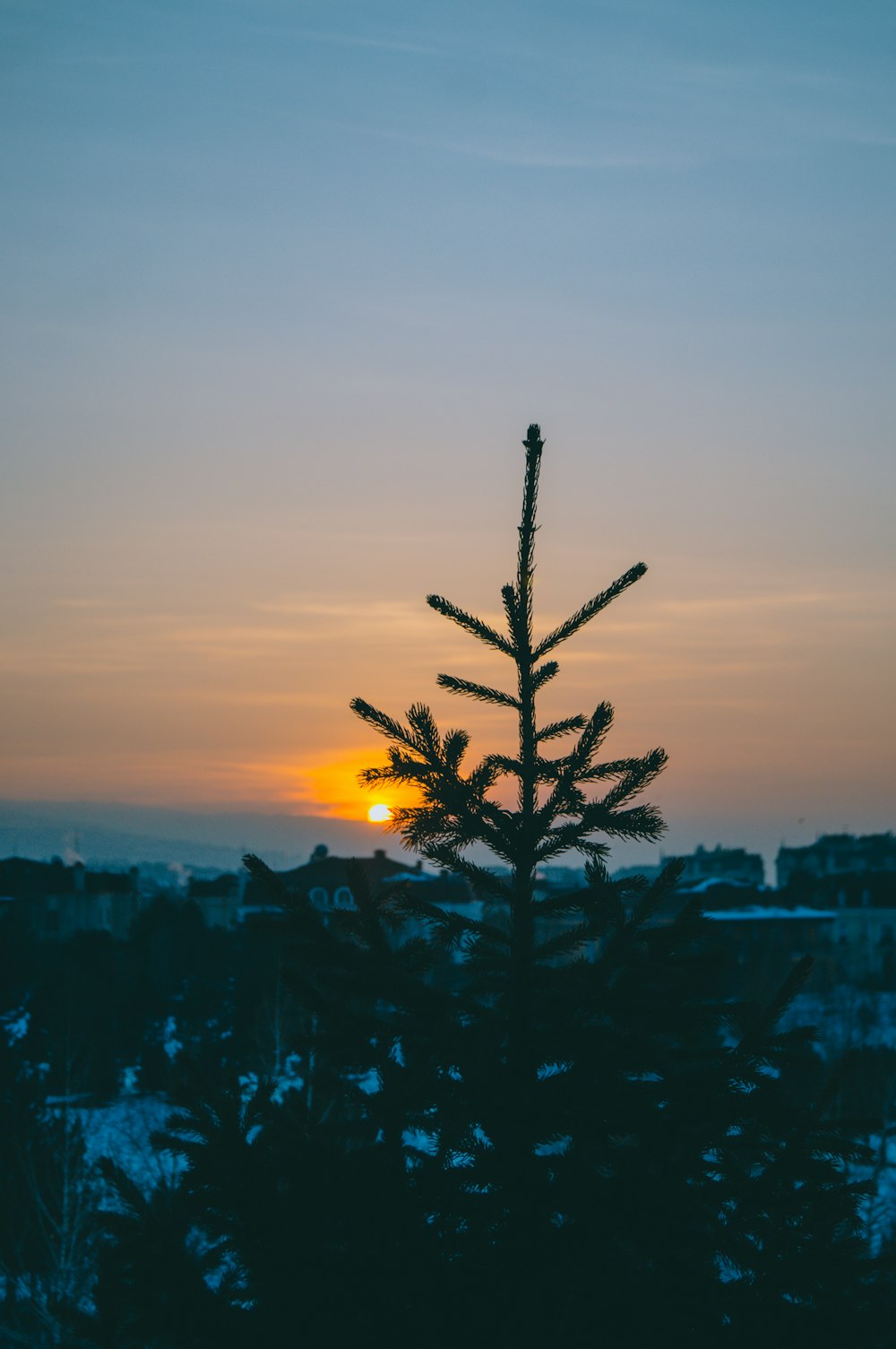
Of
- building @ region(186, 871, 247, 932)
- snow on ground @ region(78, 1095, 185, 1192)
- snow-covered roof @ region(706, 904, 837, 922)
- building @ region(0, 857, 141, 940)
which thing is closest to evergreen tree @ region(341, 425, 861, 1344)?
snow on ground @ region(78, 1095, 185, 1192)

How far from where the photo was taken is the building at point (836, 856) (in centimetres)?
13612

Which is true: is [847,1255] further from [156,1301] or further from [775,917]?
[775,917]

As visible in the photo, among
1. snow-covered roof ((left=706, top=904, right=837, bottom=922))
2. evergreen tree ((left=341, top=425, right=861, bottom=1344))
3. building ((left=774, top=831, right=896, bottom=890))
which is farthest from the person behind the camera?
building ((left=774, top=831, right=896, bottom=890))

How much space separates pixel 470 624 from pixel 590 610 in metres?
0.56

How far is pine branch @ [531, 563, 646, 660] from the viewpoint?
577 centimetres

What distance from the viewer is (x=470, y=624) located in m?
5.85

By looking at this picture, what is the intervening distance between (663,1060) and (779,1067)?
48 centimetres

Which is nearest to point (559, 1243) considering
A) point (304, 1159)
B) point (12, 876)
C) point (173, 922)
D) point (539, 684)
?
point (304, 1159)

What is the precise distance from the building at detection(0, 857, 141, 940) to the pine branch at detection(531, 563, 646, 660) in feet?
264

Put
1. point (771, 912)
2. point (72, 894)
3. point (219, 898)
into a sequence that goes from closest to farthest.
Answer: point (771, 912) < point (72, 894) < point (219, 898)

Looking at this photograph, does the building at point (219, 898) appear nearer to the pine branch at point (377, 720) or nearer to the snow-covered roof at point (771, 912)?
the snow-covered roof at point (771, 912)

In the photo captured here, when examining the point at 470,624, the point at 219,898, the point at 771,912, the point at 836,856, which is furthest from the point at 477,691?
the point at 836,856

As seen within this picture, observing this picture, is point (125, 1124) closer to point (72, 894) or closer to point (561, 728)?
point (561, 728)

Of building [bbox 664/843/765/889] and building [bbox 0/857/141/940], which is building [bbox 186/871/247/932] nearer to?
building [bbox 0/857/141/940]
